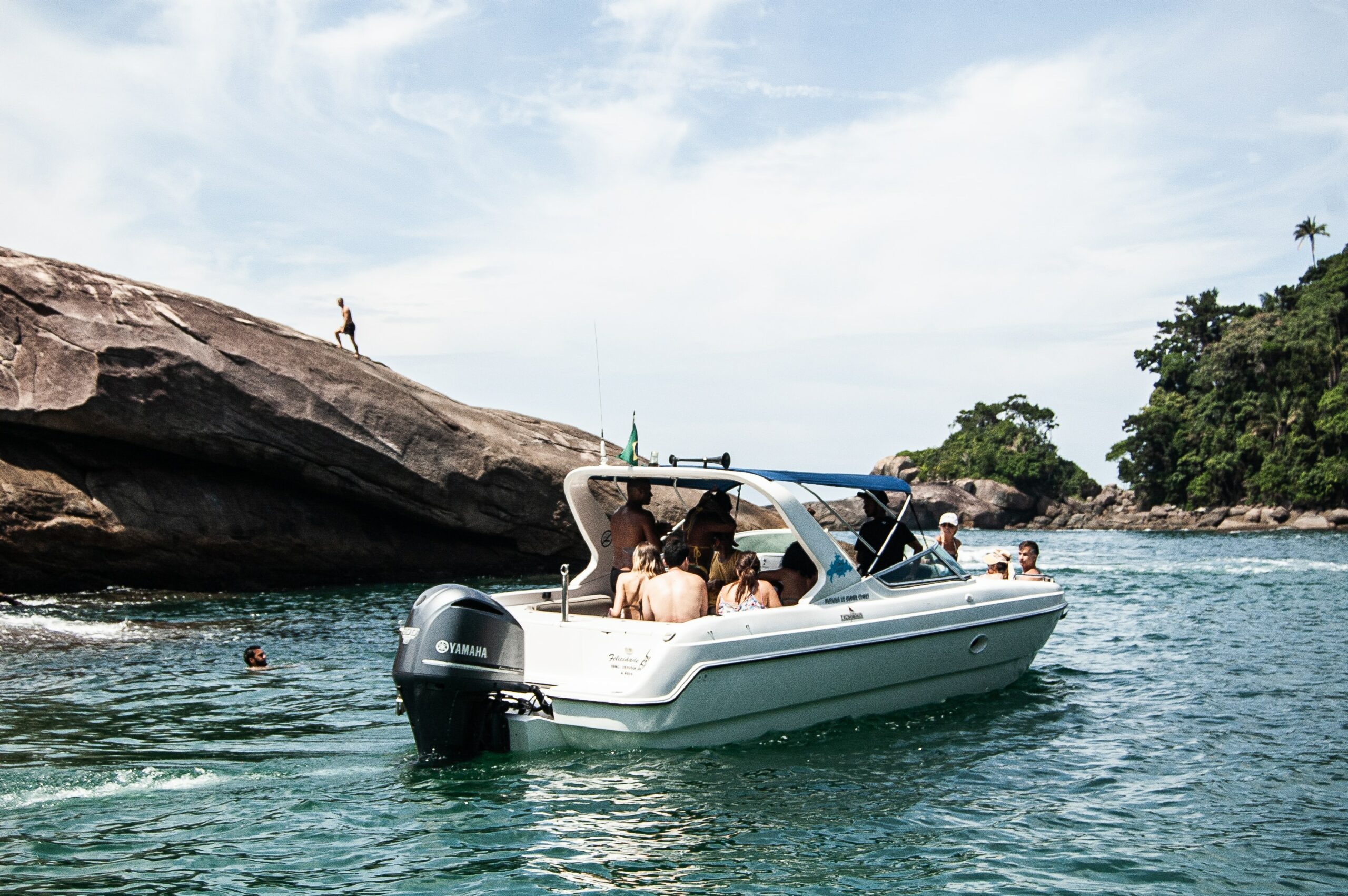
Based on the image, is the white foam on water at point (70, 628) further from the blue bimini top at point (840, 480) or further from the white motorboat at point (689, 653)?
the blue bimini top at point (840, 480)

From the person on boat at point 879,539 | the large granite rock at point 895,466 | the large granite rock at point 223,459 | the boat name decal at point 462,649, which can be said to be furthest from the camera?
the large granite rock at point 895,466

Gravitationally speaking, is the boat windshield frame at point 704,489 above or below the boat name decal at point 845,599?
above

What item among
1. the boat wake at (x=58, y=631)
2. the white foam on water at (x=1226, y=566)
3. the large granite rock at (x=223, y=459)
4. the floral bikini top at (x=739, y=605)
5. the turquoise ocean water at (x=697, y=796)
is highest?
the large granite rock at (x=223, y=459)

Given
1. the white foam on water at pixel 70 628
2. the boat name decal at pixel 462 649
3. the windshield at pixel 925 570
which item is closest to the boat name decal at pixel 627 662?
the boat name decal at pixel 462 649

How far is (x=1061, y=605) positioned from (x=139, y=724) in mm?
9387

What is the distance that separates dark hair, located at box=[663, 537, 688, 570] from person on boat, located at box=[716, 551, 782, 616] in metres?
A: 0.55

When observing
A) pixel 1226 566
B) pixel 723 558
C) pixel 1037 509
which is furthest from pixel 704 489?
pixel 1037 509

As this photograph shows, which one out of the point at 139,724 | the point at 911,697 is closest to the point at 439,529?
the point at 139,724

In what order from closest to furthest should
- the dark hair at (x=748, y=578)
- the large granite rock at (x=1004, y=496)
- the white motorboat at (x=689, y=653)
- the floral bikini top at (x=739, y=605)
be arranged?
the white motorboat at (x=689, y=653)
the floral bikini top at (x=739, y=605)
the dark hair at (x=748, y=578)
the large granite rock at (x=1004, y=496)

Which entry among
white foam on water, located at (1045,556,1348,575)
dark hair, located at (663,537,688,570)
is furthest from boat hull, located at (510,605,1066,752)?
white foam on water, located at (1045,556,1348,575)

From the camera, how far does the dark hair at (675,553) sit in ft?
30.6

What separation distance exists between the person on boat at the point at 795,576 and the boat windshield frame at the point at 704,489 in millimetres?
510

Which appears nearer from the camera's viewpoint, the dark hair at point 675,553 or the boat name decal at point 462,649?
the boat name decal at point 462,649

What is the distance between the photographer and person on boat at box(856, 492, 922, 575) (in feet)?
33.8
